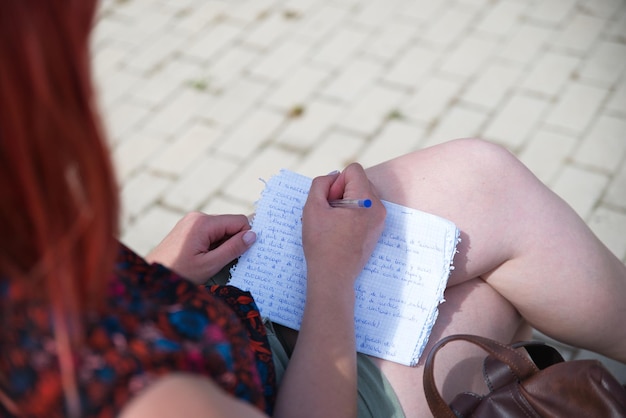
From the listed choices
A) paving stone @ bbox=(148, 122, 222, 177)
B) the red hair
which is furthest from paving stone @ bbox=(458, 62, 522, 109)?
the red hair

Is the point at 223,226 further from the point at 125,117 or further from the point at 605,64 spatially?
the point at 605,64

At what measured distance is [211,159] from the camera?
108 inches

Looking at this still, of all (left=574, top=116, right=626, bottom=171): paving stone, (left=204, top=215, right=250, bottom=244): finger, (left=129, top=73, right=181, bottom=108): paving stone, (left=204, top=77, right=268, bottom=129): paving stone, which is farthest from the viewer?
(left=129, top=73, right=181, bottom=108): paving stone

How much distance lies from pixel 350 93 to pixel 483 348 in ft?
6.04

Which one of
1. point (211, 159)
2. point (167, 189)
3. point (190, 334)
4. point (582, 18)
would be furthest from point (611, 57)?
point (190, 334)

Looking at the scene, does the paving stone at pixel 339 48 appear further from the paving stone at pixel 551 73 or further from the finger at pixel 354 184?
the finger at pixel 354 184

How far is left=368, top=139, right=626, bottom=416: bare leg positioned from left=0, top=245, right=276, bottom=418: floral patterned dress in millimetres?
511

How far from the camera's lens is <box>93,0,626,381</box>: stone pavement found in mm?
2604

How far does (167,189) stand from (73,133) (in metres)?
1.97

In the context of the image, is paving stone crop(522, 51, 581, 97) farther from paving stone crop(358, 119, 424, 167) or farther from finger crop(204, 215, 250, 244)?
finger crop(204, 215, 250, 244)

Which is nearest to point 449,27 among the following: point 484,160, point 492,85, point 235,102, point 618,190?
point 492,85

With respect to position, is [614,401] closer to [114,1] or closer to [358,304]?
[358,304]

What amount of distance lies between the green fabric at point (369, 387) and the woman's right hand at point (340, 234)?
5.5 inches

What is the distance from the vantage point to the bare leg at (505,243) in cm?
134
